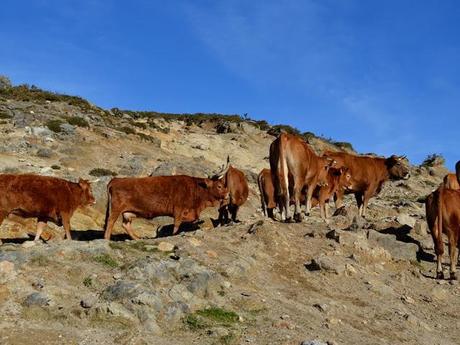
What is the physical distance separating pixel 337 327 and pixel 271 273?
2.28 m

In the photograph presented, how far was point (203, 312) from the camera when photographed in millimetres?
8273

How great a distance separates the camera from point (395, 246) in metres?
13.5

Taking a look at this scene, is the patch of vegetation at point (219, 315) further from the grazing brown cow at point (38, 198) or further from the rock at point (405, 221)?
the rock at point (405, 221)

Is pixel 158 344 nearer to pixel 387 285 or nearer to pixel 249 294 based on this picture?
pixel 249 294

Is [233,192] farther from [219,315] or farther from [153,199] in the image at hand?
[219,315]

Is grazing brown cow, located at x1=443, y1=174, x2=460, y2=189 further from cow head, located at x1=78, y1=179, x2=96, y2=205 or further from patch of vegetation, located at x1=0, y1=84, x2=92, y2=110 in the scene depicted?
patch of vegetation, located at x1=0, y1=84, x2=92, y2=110

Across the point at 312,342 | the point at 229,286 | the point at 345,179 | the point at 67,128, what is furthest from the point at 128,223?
the point at 67,128

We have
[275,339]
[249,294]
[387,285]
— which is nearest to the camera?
[275,339]

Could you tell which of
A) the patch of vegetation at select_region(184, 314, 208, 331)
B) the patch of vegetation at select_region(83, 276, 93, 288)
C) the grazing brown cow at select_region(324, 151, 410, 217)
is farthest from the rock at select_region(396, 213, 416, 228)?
the patch of vegetation at select_region(83, 276, 93, 288)

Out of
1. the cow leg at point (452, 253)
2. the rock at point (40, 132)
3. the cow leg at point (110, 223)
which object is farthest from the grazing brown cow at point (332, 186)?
the rock at point (40, 132)

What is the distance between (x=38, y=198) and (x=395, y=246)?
8.08 metres

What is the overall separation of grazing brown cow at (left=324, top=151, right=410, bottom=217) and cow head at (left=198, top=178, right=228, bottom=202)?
4.61 metres

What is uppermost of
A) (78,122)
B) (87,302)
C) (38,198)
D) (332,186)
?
(78,122)

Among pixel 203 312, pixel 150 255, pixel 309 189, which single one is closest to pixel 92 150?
pixel 309 189
